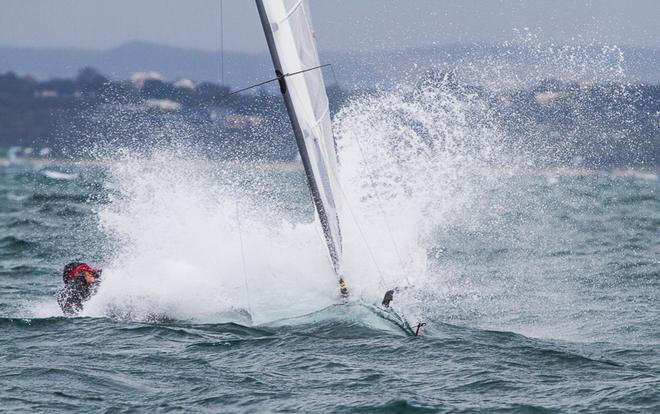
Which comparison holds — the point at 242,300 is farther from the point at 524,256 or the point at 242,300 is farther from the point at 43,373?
the point at 524,256

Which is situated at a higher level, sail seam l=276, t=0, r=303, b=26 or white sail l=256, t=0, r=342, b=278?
sail seam l=276, t=0, r=303, b=26

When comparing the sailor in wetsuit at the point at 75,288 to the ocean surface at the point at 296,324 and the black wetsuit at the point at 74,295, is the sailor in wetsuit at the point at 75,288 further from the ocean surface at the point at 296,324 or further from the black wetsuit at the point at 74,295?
the ocean surface at the point at 296,324

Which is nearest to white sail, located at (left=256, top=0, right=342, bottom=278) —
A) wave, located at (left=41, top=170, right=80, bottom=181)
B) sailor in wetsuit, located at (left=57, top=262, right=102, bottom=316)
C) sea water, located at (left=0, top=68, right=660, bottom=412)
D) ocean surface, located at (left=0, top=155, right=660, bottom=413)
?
sea water, located at (left=0, top=68, right=660, bottom=412)

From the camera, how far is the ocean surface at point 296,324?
870cm

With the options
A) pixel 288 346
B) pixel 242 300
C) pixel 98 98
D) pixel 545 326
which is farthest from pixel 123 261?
pixel 98 98

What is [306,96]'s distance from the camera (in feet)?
39.2

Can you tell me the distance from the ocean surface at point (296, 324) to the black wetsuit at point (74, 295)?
0.55 ft

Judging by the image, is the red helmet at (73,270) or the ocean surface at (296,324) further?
the red helmet at (73,270)

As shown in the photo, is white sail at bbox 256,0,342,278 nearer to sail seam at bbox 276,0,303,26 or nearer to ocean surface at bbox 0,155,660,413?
sail seam at bbox 276,0,303,26

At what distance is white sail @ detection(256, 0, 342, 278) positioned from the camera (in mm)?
11258

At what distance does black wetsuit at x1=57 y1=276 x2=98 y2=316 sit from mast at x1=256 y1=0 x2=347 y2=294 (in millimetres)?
3032

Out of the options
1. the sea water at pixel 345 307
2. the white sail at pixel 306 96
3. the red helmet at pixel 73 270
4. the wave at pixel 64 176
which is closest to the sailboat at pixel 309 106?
the white sail at pixel 306 96

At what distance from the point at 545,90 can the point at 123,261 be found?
65.4 m

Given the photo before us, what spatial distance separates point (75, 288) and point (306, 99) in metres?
3.66
